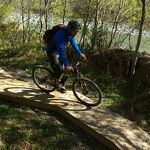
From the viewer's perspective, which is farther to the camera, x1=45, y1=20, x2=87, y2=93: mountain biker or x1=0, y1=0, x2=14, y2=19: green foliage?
x1=0, y1=0, x2=14, y2=19: green foliage

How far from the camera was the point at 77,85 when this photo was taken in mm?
5828

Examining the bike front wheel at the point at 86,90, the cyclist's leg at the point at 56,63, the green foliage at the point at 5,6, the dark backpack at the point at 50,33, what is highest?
the green foliage at the point at 5,6

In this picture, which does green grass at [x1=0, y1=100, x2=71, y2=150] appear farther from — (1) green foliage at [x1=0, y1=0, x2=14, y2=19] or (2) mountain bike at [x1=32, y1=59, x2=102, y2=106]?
(1) green foliage at [x1=0, y1=0, x2=14, y2=19]

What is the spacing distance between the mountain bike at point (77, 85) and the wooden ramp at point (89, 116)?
0.62ft

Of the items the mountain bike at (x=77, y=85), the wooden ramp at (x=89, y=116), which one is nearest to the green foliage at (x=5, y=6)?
the wooden ramp at (x=89, y=116)

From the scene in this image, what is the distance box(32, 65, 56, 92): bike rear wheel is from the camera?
6.26m

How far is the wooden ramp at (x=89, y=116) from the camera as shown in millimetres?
4488

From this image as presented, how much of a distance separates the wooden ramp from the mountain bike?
19 centimetres

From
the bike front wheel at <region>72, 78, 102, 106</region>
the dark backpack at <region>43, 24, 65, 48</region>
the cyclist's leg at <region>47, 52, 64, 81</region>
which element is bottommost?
the bike front wheel at <region>72, 78, 102, 106</region>

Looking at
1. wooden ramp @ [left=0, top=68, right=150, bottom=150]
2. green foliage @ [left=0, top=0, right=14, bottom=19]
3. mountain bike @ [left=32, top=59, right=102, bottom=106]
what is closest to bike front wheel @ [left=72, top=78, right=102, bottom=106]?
mountain bike @ [left=32, top=59, right=102, bottom=106]

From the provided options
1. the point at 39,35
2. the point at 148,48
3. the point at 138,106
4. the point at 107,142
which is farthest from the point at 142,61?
the point at 148,48

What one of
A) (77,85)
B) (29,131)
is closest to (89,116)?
(77,85)

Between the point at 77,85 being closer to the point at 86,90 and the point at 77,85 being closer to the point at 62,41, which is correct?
the point at 86,90

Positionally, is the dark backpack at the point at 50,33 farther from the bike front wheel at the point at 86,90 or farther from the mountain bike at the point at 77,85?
the bike front wheel at the point at 86,90
